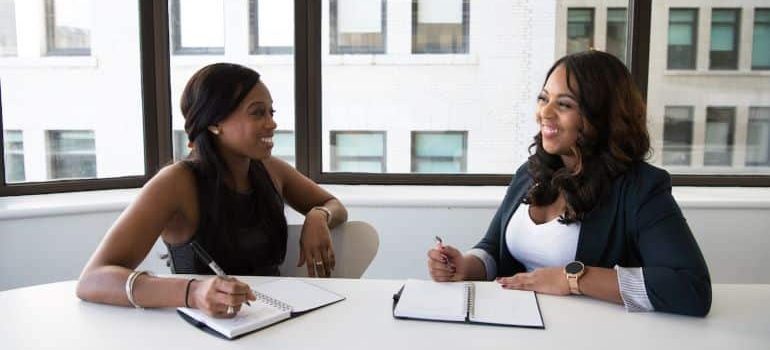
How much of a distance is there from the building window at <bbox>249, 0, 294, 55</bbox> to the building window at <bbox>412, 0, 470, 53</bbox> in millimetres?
636

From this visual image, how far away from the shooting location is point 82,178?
2896 mm

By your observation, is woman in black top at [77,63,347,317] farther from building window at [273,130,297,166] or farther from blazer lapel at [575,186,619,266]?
building window at [273,130,297,166]

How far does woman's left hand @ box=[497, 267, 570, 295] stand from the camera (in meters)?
1.37

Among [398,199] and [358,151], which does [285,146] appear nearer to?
[358,151]

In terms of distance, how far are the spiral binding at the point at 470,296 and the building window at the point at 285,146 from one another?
180 cm

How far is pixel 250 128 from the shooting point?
5.65ft

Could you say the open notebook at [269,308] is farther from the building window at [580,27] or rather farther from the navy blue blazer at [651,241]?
the building window at [580,27]

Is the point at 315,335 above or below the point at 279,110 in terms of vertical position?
below

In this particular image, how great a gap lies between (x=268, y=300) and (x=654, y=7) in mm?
2576

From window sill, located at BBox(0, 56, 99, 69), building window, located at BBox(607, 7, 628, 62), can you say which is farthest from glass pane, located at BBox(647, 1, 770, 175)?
window sill, located at BBox(0, 56, 99, 69)

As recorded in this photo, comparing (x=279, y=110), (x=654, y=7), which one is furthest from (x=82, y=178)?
(x=654, y=7)

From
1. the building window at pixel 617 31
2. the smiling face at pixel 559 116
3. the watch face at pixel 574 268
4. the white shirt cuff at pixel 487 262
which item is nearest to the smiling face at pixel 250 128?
the white shirt cuff at pixel 487 262

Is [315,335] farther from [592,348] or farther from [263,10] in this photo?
[263,10]

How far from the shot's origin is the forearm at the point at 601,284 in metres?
1.30
